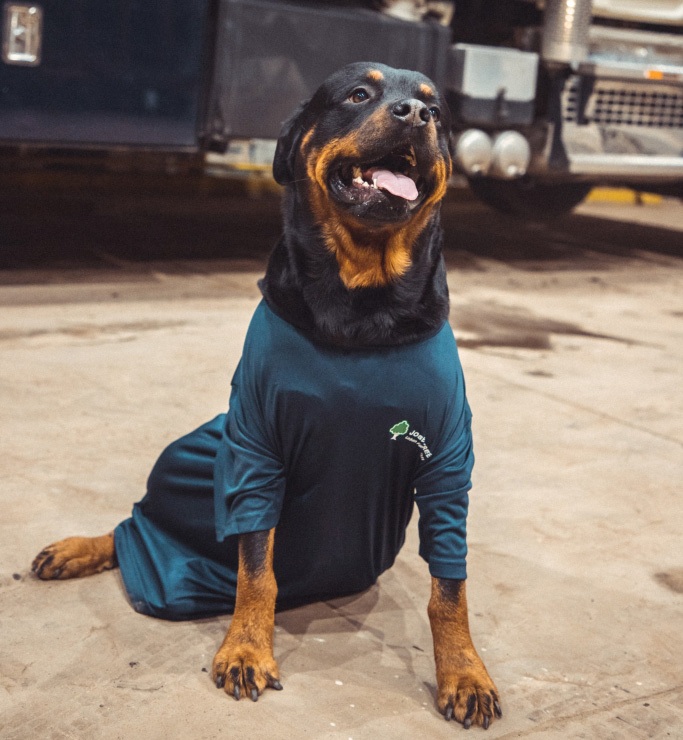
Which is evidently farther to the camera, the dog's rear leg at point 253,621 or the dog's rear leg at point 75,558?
the dog's rear leg at point 75,558

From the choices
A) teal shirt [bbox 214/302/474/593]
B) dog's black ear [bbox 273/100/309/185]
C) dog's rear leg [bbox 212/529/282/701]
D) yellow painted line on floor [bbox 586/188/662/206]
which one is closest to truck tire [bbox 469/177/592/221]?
yellow painted line on floor [bbox 586/188/662/206]

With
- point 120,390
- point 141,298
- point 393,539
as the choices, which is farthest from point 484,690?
point 141,298

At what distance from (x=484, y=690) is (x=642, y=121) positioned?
5.13 meters

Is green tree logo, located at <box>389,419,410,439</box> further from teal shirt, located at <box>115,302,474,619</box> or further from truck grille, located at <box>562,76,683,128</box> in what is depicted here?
truck grille, located at <box>562,76,683,128</box>

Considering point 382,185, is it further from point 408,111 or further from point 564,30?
point 564,30

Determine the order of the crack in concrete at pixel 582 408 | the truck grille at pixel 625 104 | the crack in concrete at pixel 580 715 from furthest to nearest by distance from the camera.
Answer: the truck grille at pixel 625 104, the crack in concrete at pixel 582 408, the crack in concrete at pixel 580 715

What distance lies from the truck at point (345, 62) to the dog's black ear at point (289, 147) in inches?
106

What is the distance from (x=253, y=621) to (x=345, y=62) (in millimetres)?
3790

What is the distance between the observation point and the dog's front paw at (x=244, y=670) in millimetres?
2176

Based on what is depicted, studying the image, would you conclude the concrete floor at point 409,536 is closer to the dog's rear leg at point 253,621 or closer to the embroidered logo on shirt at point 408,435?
the dog's rear leg at point 253,621

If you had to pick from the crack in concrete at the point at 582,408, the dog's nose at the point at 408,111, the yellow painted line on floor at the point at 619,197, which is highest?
the dog's nose at the point at 408,111

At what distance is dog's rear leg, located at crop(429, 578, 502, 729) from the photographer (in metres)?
2.15

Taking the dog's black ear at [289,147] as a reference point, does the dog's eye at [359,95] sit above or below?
above

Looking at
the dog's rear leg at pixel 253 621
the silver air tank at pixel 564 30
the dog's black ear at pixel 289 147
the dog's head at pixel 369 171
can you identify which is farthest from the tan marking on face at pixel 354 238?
the silver air tank at pixel 564 30
